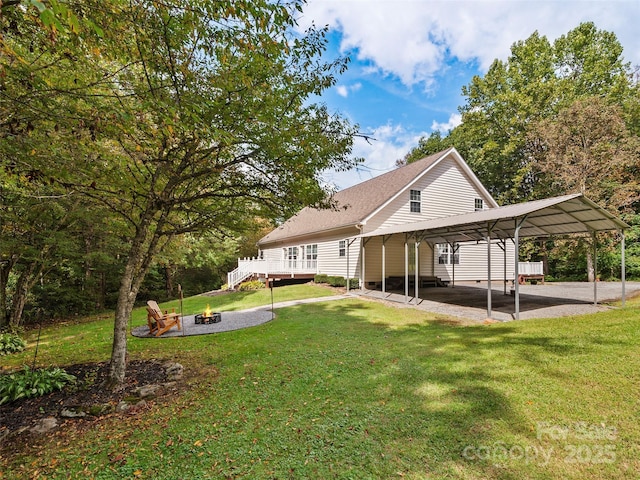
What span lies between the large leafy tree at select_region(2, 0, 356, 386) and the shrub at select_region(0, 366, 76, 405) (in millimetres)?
906

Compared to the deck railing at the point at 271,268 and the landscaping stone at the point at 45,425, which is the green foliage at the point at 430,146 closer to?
the deck railing at the point at 271,268

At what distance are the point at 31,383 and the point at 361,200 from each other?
55.5 feet

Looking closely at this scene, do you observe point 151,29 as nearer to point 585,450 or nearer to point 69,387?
point 69,387

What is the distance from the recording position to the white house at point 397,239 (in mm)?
16969

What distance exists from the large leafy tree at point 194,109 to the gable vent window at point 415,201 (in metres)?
13.4

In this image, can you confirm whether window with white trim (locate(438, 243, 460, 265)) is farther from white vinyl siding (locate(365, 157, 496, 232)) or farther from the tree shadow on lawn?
the tree shadow on lawn

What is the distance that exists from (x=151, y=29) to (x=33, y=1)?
8.68ft

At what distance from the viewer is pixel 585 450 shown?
9.41 feet

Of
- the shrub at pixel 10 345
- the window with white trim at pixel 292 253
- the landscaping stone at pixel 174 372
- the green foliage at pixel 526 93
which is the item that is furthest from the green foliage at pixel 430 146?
the shrub at pixel 10 345

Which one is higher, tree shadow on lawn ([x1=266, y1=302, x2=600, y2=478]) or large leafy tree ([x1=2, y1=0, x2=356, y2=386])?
large leafy tree ([x1=2, y1=0, x2=356, y2=386])

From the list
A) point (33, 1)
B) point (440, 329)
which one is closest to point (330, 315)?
point (440, 329)

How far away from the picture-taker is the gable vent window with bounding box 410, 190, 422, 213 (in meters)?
17.9

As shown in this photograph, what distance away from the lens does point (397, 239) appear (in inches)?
683

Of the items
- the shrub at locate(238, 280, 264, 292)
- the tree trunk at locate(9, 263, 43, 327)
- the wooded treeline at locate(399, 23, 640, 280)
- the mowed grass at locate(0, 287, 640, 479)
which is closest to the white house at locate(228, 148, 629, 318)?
the shrub at locate(238, 280, 264, 292)
